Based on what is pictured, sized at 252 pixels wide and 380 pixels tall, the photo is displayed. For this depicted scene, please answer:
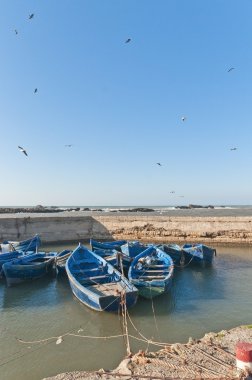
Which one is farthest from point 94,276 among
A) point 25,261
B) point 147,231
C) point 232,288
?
point 147,231

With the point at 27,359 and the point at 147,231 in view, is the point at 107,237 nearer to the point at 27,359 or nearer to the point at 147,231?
the point at 147,231

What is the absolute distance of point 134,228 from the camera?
26.5m

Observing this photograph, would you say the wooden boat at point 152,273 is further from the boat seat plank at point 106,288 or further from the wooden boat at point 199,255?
the wooden boat at point 199,255

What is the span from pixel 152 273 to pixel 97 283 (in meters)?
2.95

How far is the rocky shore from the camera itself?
5508 mm

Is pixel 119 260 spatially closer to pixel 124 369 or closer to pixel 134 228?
pixel 124 369

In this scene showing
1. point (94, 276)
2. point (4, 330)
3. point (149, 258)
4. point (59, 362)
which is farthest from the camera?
point (149, 258)

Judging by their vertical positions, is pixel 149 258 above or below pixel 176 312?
above

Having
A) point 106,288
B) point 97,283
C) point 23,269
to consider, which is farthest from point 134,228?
point 106,288

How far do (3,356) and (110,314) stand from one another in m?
3.37

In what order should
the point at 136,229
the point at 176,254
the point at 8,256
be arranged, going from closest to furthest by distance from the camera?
1. the point at 8,256
2. the point at 176,254
3. the point at 136,229

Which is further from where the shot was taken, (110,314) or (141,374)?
(110,314)

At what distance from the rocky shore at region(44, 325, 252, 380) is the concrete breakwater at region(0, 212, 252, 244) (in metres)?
17.6

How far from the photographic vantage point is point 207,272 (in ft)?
52.0
